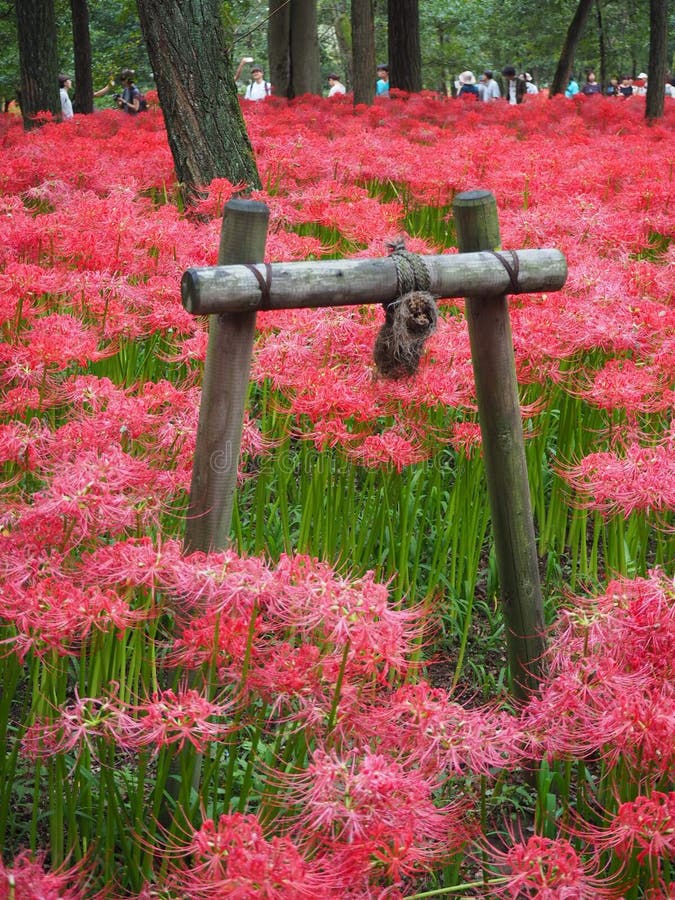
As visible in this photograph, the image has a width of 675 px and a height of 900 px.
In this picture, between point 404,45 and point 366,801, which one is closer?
point 366,801

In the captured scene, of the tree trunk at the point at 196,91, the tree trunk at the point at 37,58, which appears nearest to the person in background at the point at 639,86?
the tree trunk at the point at 37,58

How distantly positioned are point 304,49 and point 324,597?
1478 centimetres

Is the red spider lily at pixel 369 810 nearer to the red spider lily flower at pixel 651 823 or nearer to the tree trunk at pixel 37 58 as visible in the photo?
the red spider lily flower at pixel 651 823


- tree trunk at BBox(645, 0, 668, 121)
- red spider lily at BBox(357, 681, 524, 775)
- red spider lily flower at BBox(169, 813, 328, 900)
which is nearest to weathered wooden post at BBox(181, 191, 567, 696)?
red spider lily at BBox(357, 681, 524, 775)

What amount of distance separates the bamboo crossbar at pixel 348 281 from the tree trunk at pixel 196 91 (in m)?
4.28

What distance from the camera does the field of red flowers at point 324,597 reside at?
1971 millimetres

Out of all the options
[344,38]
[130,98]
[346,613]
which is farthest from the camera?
[344,38]

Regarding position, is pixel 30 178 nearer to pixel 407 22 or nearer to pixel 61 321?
pixel 61 321

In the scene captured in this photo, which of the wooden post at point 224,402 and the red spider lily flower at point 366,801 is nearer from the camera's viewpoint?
the red spider lily flower at point 366,801

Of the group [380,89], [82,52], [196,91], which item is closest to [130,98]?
[82,52]

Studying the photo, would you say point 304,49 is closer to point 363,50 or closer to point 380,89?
point 363,50

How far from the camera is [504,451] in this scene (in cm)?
305

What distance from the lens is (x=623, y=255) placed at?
5680 mm

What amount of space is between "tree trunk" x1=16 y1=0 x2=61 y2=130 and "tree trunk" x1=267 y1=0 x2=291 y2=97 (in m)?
3.91
